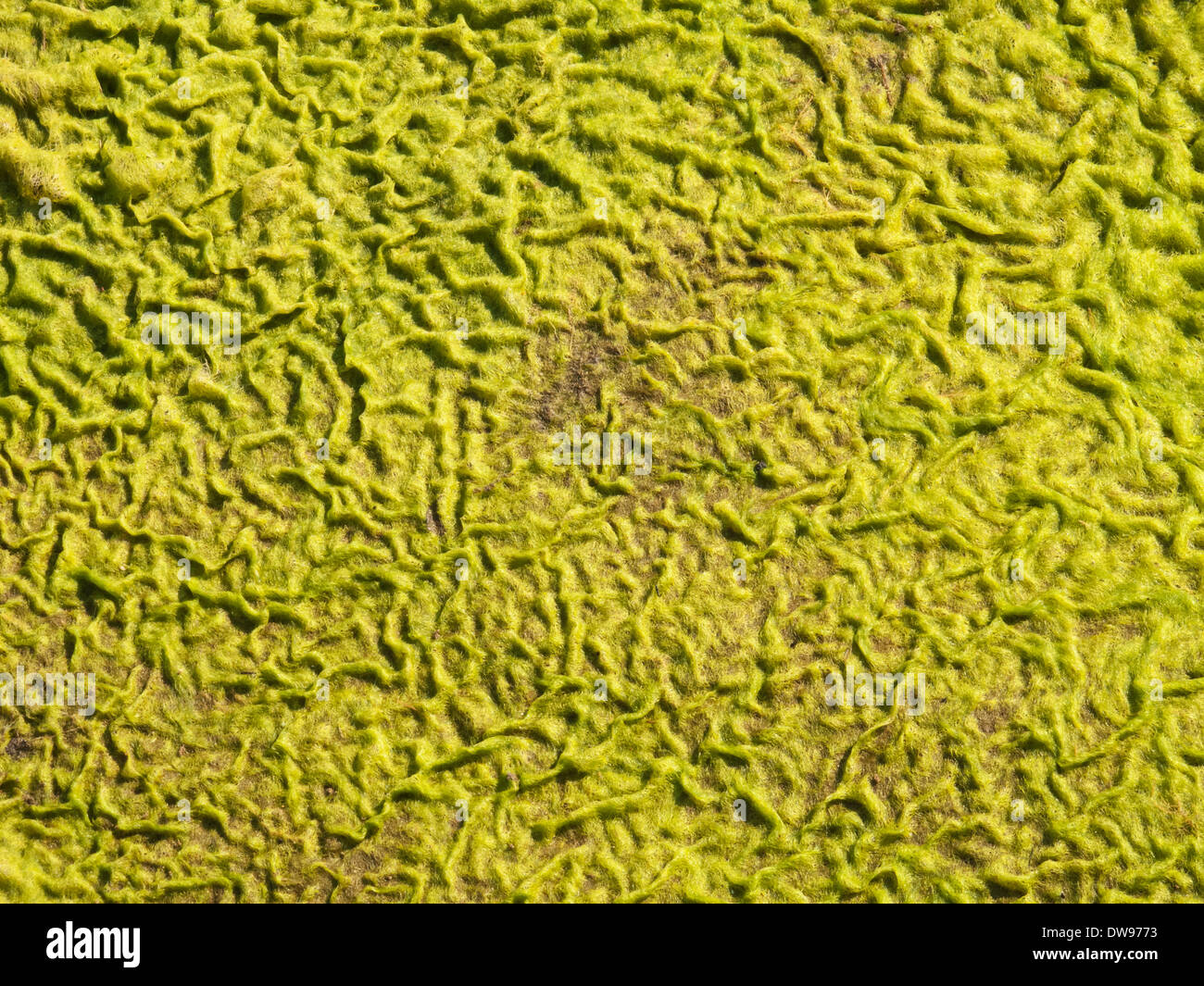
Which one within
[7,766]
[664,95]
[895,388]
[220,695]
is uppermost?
[664,95]

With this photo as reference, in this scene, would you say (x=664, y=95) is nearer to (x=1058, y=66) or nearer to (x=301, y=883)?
(x=1058, y=66)

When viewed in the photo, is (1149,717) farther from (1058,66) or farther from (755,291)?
(1058,66)

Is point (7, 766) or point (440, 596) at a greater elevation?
point (440, 596)

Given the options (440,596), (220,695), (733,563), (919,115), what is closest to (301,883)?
(220,695)
